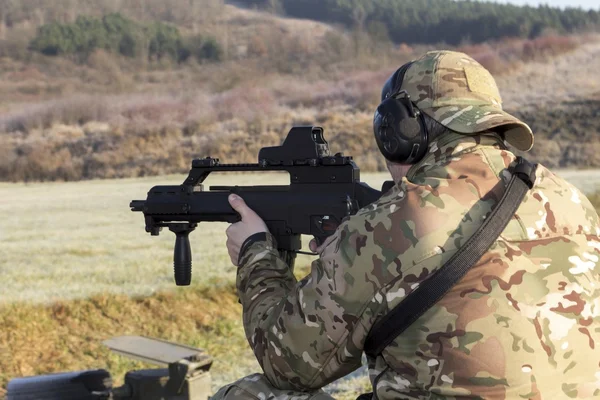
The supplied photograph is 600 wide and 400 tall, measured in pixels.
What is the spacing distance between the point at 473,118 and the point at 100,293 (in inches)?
232

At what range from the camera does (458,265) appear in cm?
196

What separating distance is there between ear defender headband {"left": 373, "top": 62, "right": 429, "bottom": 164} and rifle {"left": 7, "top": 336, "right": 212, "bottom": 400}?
2.52 metres

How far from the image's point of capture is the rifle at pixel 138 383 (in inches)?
162

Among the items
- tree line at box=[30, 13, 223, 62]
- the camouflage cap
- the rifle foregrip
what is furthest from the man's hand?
tree line at box=[30, 13, 223, 62]

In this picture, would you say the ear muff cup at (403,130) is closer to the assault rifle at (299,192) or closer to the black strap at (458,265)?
the black strap at (458,265)

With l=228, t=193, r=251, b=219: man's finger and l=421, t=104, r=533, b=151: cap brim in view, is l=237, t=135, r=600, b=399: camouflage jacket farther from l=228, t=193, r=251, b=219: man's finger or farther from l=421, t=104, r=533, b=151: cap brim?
l=228, t=193, r=251, b=219: man's finger

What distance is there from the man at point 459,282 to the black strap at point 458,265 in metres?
0.02

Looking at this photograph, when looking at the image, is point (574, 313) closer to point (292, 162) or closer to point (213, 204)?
point (292, 162)

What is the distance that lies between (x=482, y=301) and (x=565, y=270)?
281mm

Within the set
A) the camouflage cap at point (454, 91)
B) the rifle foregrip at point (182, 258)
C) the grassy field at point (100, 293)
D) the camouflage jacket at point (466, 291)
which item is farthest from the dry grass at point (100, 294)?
the camouflage jacket at point (466, 291)

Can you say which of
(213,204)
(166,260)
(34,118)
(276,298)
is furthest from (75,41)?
(276,298)

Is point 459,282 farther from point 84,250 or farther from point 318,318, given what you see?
point 84,250

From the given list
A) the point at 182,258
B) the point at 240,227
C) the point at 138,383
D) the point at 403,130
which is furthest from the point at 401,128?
the point at 138,383

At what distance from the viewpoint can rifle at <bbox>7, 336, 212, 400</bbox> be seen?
13.5ft
